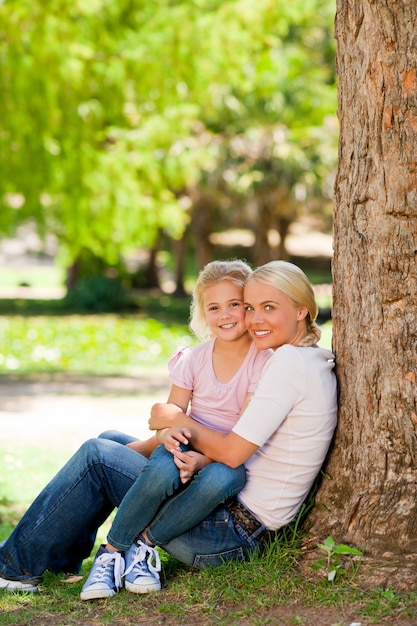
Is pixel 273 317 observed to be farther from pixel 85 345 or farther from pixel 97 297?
pixel 97 297

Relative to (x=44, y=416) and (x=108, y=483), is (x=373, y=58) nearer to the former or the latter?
(x=108, y=483)

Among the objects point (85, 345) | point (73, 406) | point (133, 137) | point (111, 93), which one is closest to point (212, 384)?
point (73, 406)

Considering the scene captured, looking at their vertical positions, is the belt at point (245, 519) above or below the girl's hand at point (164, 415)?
below

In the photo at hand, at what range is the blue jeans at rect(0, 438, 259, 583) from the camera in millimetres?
3627

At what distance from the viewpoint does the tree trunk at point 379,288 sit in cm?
338

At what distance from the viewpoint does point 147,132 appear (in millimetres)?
16906

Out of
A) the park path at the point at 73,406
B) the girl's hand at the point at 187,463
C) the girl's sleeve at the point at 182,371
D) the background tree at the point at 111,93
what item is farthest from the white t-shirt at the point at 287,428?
the background tree at the point at 111,93

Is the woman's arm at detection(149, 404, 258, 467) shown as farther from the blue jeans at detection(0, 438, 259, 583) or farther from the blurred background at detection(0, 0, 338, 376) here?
the blurred background at detection(0, 0, 338, 376)

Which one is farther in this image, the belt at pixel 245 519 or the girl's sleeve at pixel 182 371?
the girl's sleeve at pixel 182 371

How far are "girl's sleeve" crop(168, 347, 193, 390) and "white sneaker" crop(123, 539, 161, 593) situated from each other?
703 mm

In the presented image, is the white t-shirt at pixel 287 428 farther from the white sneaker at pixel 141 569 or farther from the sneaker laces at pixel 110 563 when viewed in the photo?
the sneaker laces at pixel 110 563

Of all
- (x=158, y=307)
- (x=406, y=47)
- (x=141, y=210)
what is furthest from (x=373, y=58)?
(x=158, y=307)

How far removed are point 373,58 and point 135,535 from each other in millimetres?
2146

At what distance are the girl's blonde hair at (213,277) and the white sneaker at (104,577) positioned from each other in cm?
108
